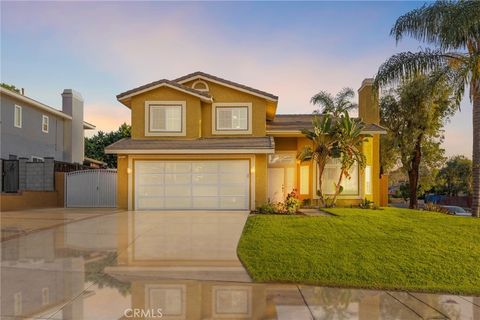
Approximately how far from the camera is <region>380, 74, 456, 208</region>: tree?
2506 centimetres

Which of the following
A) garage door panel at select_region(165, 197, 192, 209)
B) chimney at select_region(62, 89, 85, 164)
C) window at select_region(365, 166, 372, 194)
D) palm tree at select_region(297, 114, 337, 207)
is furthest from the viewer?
chimney at select_region(62, 89, 85, 164)

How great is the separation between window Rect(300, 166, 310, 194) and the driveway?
31.8 ft

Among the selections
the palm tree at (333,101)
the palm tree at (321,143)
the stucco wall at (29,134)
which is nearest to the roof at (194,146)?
the palm tree at (321,143)

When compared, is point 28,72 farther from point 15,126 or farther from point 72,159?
point 72,159

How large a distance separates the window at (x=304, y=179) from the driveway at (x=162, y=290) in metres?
9.70

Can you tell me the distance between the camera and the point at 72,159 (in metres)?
28.9

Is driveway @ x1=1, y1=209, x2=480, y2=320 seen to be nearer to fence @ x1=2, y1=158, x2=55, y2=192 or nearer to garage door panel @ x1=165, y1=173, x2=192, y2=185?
garage door panel @ x1=165, y1=173, x2=192, y2=185

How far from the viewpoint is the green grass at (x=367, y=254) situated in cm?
696

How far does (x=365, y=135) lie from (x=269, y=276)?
1330 centimetres

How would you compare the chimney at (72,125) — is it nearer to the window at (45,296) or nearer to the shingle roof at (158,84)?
the shingle roof at (158,84)

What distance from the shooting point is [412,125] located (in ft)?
84.6

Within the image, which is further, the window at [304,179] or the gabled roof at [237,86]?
the window at [304,179]

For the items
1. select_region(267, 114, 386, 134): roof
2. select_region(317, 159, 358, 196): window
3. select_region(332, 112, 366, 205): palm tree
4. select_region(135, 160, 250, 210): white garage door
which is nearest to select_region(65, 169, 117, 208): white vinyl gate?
select_region(135, 160, 250, 210): white garage door

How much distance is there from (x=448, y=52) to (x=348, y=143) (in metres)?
5.59
